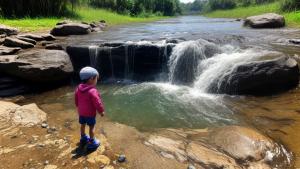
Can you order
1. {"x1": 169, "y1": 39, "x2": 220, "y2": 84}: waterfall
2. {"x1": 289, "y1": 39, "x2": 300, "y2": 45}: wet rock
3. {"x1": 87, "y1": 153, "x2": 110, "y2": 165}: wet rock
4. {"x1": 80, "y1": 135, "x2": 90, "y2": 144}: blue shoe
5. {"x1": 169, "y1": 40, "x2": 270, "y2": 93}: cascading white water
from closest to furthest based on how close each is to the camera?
{"x1": 87, "y1": 153, "x2": 110, "y2": 165}: wet rock, {"x1": 80, "y1": 135, "x2": 90, "y2": 144}: blue shoe, {"x1": 169, "y1": 40, "x2": 270, "y2": 93}: cascading white water, {"x1": 169, "y1": 39, "x2": 220, "y2": 84}: waterfall, {"x1": 289, "y1": 39, "x2": 300, "y2": 45}: wet rock

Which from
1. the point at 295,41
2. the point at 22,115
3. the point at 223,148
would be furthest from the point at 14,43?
the point at 295,41

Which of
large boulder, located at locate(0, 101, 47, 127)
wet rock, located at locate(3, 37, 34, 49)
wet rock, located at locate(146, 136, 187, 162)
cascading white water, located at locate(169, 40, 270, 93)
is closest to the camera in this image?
wet rock, located at locate(146, 136, 187, 162)

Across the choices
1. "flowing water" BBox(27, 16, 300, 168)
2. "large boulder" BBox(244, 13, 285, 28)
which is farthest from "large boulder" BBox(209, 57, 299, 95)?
"large boulder" BBox(244, 13, 285, 28)

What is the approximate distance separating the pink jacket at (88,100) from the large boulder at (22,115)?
2.00m

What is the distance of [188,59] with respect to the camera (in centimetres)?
1292

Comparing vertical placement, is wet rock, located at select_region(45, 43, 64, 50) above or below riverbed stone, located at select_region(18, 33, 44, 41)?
below

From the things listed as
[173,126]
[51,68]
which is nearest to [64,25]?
[51,68]

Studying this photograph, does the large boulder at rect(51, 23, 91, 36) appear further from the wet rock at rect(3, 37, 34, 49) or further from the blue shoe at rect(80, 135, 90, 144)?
the blue shoe at rect(80, 135, 90, 144)

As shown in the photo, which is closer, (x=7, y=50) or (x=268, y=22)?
(x=7, y=50)

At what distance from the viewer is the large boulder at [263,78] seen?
34.2 ft

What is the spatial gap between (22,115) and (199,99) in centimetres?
512

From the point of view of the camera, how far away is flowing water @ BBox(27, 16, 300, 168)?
8086mm

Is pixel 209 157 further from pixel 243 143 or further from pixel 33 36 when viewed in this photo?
pixel 33 36

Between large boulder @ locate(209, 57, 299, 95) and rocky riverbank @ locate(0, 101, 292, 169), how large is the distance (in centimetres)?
342
